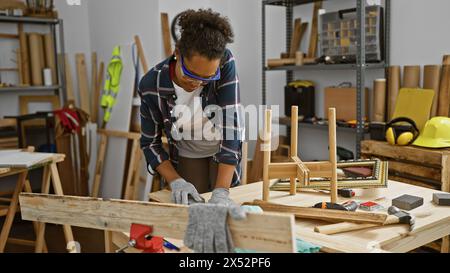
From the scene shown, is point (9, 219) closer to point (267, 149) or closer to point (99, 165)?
point (99, 165)

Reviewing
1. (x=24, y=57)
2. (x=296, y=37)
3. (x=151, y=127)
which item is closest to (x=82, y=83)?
(x=24, y=57)

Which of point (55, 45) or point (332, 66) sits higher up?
point (55, 45)

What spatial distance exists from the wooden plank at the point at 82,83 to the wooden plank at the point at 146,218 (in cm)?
348

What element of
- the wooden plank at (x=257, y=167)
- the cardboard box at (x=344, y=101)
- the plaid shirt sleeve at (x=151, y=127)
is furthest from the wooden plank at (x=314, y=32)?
the plaid shirt sleeve at (x=151, y=127)

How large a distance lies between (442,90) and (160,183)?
2063 mm

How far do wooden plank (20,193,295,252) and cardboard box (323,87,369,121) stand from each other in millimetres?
2360

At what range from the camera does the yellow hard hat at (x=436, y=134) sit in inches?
94.7

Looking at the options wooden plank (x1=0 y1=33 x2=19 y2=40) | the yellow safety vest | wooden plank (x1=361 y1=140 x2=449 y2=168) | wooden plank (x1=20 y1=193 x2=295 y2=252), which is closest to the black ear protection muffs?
wooden plank (x1=361 y1=140 x2=449 y2=168)

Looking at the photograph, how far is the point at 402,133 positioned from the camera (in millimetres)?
2535

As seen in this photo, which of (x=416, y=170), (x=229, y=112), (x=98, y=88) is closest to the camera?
(x=229, y=112)

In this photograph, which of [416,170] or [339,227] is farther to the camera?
[416,170]

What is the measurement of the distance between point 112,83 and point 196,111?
2.41 metres

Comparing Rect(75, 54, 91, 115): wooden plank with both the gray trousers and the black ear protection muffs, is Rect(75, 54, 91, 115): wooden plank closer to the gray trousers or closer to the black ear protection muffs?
the gray trousers
